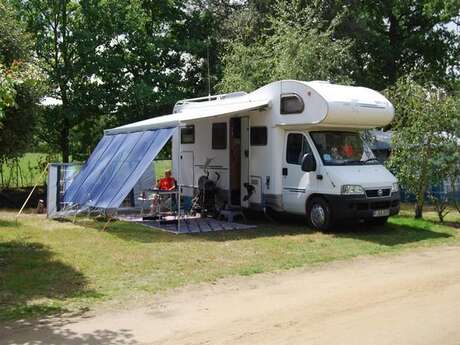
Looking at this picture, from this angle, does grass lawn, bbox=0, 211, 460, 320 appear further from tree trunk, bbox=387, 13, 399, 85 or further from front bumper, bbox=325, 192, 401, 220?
tree trunk, bbox=387, 13, 399, 85

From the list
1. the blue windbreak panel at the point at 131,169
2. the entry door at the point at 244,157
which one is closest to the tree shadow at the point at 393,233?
the entry door at the point at 244,157

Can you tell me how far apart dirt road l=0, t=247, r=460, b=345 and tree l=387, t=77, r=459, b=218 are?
17.4 ft

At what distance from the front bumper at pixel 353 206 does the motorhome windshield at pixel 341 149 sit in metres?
0.87

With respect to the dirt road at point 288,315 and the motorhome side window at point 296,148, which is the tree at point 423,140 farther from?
the dirt road at point 288,315

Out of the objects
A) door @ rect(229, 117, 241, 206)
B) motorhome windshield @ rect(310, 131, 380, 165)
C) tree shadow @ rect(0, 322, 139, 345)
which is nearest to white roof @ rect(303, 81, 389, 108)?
motorhome windshield @ rect(310, 131, 380, 165)

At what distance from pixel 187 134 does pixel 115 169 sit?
3330 millimetres

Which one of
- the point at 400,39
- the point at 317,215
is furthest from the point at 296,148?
the point at 400,39

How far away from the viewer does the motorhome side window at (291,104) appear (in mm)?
12445

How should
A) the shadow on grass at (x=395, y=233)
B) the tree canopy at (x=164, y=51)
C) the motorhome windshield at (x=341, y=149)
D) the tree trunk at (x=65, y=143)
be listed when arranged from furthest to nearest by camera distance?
the tree trunk at (x=65, y=143) < the tree canopy at (x=164, y=51) < the motorhome windshield at (x=341, y=149) < the shadow on grass at (x=395, y=233)

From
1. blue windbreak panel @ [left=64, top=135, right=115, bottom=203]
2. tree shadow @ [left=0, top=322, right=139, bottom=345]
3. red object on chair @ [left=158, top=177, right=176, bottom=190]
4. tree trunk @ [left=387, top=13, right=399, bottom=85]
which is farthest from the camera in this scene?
tree trunk @ [left=387, top=13, right=399, bottom=85]

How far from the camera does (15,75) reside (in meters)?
7.57

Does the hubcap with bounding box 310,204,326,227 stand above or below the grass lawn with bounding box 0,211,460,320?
above

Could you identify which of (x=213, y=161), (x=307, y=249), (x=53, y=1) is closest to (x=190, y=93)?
(x=53, y=1)

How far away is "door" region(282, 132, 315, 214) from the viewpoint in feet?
41.1
